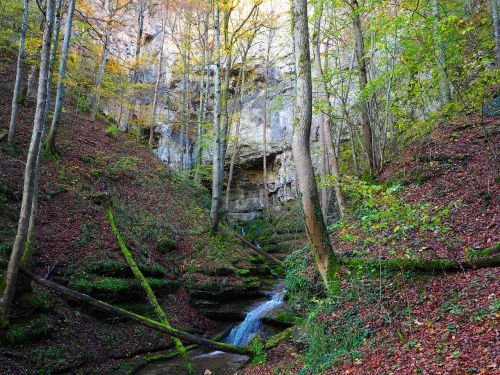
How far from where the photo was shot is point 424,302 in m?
5.23

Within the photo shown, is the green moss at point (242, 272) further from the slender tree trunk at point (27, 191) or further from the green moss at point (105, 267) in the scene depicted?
the slender tree trunk at point (27, 191)

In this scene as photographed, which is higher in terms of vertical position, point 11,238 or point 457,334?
point 11,238

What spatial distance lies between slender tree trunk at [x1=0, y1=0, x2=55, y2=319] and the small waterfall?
614cm

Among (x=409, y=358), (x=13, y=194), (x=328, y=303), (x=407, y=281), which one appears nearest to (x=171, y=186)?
(x=13, y=194)

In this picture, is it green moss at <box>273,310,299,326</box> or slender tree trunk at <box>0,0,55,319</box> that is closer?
slender tree trunk at <box>0,0,55,319</box>

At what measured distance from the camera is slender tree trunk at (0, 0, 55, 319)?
20.6 feet

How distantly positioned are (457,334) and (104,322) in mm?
7881

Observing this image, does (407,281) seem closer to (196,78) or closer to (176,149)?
(176,149)

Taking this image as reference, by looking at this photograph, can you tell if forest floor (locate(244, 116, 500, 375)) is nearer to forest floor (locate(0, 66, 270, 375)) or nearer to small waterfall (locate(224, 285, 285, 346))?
small waterfall (locate(224, 285, 285, 346))

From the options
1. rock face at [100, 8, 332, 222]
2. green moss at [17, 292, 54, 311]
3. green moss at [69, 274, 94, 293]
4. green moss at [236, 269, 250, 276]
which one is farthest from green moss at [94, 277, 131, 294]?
rock face at [100, 8, 332, 222]

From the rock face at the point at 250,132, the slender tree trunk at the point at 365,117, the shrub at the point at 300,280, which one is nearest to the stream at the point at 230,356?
the shrub at the point at 300,280

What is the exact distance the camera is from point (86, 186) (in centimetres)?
1170

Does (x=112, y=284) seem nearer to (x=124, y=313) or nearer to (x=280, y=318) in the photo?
(x=124, y=313)

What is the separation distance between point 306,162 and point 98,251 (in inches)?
268
